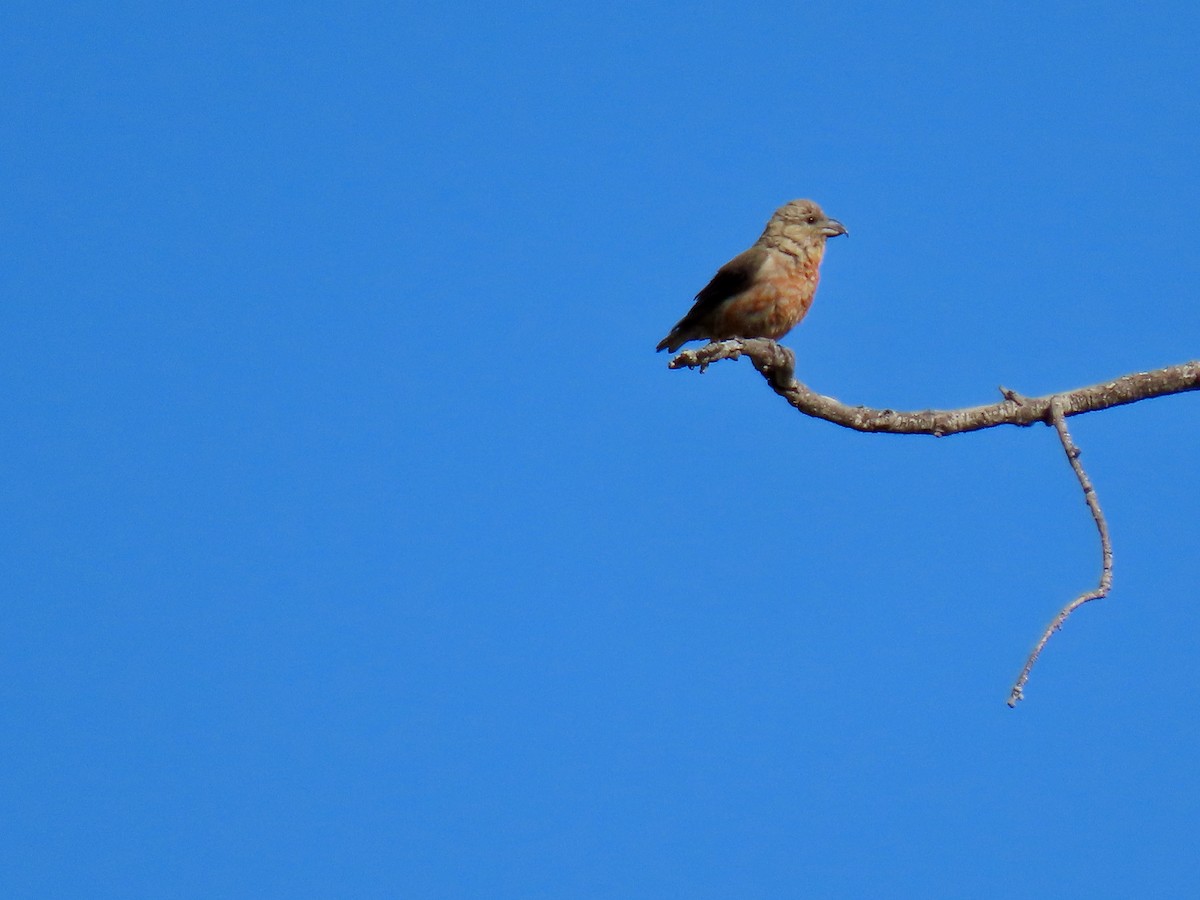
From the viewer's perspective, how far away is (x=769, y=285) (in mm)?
9117

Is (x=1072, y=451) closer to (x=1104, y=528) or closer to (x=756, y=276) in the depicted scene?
(x=1104, y=528)

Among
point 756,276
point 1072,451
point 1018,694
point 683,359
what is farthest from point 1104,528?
point 756,276

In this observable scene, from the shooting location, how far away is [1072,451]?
195 inches

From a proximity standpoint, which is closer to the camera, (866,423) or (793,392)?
(866,423)

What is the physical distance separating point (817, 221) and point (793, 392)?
3888 mm

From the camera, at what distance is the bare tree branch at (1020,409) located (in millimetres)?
4816

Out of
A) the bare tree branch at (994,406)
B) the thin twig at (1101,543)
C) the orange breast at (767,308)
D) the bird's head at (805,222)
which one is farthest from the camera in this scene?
the bird's head at (805,222)

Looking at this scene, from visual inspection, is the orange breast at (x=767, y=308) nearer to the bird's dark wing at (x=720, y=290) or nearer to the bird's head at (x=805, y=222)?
the bird's dark wing at (x=720, y=290)

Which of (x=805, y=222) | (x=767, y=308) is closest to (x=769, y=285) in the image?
(x=767, y=308)

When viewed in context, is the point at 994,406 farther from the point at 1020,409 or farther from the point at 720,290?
the point at 720,290

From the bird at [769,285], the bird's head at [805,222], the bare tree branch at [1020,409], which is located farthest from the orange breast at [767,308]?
the bare tree branch at [1020,409]

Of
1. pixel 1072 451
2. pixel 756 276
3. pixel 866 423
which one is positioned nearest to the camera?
pixel 1072 451

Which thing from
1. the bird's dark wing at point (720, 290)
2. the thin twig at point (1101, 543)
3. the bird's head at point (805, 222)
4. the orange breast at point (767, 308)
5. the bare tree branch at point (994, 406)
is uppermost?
the bird's head at point (805, 222)

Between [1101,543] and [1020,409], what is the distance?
87 cm
